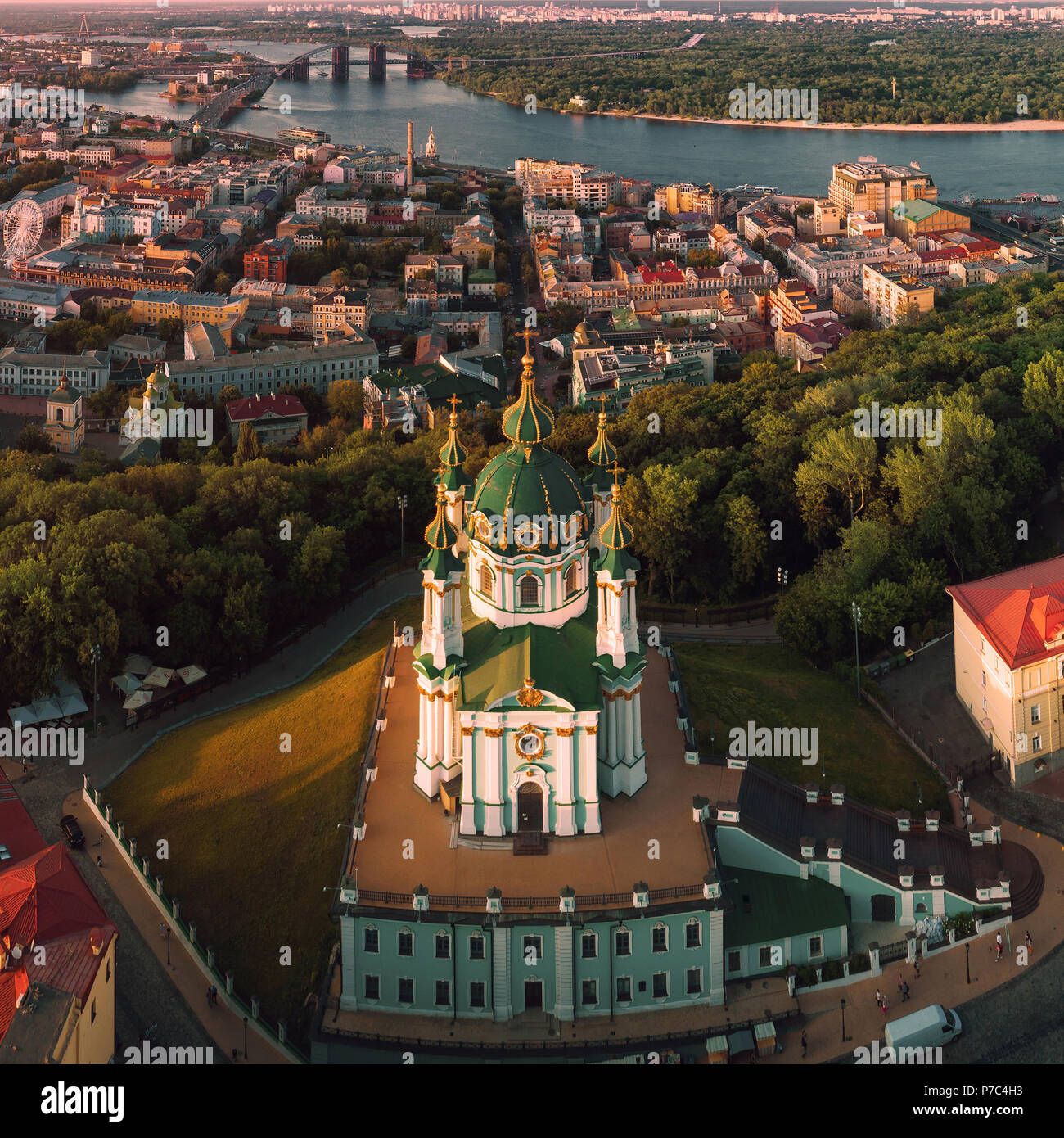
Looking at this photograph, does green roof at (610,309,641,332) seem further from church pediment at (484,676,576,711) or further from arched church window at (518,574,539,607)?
church pediment at (484,676,576,711)

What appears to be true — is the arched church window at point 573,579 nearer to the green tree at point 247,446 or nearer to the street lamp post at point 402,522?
the street lamp post at point 402,522

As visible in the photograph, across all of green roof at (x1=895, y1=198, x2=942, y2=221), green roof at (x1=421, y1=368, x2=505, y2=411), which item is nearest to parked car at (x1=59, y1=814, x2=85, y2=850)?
green roof at (x1=421, y1=368, x2=505, y2=411)

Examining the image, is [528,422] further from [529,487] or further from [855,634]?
A: [855,634]

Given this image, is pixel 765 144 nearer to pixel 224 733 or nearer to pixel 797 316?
pixel 797 316

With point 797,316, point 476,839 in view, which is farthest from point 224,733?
Answer: point 797,316

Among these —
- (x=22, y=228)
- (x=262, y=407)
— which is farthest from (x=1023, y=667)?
(x=22, y=228)

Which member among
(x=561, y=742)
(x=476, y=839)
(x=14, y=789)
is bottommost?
(x=14, y=789)

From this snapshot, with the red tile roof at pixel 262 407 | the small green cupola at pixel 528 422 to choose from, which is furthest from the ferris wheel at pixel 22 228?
the small green cupola at pixel 528 422

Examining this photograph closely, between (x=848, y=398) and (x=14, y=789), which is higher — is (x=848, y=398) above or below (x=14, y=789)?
above
